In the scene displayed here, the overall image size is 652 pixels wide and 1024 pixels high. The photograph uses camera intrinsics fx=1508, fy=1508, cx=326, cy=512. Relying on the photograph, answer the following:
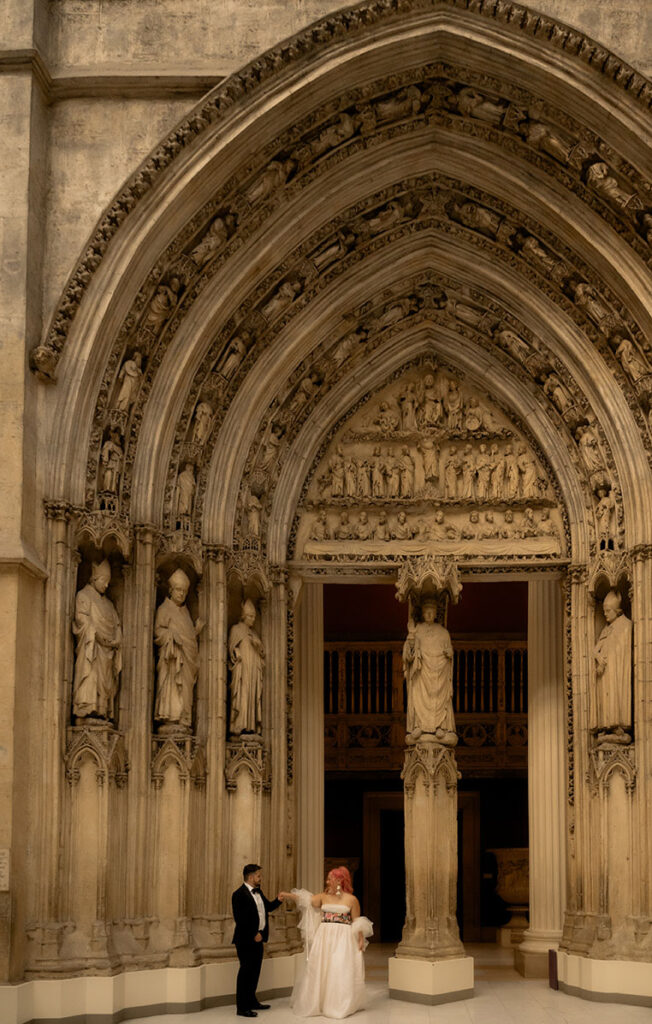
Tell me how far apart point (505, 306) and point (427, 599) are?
101 inches

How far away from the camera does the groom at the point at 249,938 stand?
10977 millimetres

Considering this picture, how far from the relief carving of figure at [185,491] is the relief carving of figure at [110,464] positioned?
650mm

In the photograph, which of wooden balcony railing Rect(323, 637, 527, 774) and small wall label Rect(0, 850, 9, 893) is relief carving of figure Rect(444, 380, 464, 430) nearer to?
wooden balcony railing Rect(323, 637, 527, 774)

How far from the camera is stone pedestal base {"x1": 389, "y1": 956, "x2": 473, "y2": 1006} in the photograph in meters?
11.6

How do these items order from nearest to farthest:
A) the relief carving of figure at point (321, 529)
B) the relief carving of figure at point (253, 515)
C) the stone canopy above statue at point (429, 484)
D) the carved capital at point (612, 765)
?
the carved capital at point (612, 765)
the relief carving of figure at point (253, 515)
the stone canopy above statue at point (429, 484)
the relief carving of figure at point (321, 529)

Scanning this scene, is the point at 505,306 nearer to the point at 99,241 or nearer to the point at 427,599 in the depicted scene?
the point at 427,599

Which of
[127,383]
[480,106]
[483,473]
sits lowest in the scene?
[483,473]

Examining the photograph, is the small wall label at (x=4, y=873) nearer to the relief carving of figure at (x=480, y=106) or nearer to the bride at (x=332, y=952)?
the bride at (x=332, y=952)

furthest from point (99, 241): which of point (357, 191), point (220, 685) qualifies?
Answer: point (220, 685)

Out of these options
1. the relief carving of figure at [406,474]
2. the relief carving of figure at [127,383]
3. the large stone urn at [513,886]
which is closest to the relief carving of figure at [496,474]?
the relief carving of figure at [406,474]

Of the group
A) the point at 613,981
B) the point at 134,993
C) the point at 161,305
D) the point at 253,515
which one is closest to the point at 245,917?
the point at 134,993

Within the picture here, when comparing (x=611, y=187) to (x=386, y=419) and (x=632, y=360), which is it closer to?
(x=632, y=360)

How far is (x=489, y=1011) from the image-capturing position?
11109 millimetres

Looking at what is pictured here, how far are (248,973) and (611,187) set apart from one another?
649 centimetres
